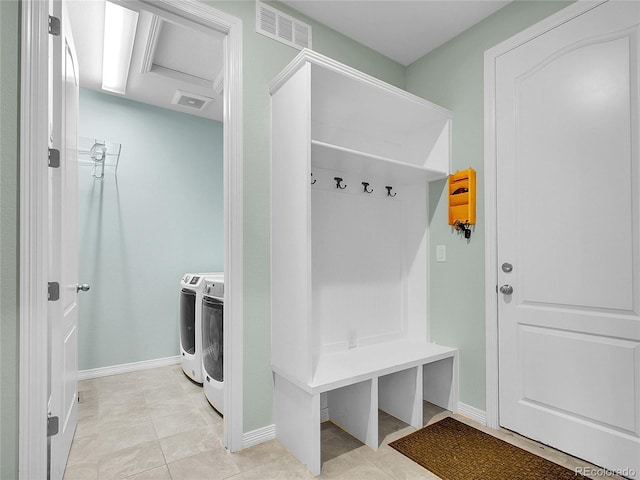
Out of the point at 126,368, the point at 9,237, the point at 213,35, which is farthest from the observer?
the point at 126,368

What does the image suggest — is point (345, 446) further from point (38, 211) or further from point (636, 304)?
Result: point (38, 211)

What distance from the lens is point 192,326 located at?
2984 millimetres

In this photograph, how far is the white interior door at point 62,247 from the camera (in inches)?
57.9

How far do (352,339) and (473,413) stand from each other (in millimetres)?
906

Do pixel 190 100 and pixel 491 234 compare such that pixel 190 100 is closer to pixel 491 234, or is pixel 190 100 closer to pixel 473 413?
pixel 491 234

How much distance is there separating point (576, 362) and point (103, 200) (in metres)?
3.78

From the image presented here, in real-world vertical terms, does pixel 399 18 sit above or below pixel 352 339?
above

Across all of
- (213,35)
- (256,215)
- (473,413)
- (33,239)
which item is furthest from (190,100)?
(473,413)

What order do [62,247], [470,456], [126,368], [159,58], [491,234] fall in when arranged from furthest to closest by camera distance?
[126,368] → [159,58] → [491,234] → [470,456] → [62,247]

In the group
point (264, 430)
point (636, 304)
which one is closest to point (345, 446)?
point (264, 430)

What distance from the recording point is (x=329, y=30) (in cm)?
241

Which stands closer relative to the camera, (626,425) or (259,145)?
(626,425)

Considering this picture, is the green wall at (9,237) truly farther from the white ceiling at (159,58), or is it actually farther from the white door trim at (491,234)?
the white door trim at (491,234)

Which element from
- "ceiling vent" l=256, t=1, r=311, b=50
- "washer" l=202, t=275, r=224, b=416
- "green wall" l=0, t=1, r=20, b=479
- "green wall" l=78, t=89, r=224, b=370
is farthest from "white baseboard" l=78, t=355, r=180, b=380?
"ceiling vent" l=256, t=1, r=311, b=50
